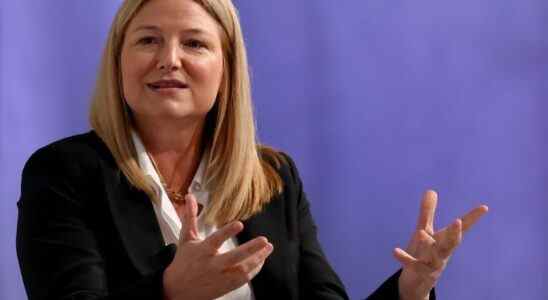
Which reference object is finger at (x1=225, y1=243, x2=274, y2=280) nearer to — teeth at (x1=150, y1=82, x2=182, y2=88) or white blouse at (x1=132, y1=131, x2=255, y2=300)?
white blouse at (x1=132, y1=131, x2=255, y2=300)

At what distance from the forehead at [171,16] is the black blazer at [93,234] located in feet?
0.72

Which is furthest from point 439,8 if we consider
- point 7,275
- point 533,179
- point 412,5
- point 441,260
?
point 7,275

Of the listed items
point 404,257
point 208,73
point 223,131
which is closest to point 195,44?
point 208,73

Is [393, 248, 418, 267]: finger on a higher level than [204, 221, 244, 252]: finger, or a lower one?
lower

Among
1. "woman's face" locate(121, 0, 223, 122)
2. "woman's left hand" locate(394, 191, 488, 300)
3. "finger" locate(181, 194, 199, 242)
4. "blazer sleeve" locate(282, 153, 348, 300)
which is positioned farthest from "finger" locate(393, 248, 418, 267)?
"woman's face" locate(121, 0, 223, 122)

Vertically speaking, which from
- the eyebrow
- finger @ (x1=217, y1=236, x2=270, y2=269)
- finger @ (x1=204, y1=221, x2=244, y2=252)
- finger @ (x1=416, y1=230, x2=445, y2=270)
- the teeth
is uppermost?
the eyebrow

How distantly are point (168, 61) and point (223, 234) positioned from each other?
410 mm

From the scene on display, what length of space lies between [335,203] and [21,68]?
0.79 m

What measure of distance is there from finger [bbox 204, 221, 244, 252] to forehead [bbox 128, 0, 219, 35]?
0.46 meters

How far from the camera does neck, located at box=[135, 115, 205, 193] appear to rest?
1.41m

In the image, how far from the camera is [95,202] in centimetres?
130

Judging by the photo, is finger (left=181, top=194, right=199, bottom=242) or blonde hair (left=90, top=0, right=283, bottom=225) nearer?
finger (left=181, top=194, right=199, bottom=242)

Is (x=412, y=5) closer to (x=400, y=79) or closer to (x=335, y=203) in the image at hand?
(x=400, y=79)

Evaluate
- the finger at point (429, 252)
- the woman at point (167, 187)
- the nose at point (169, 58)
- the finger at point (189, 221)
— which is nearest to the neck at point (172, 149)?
the woman at point (167, 187)
